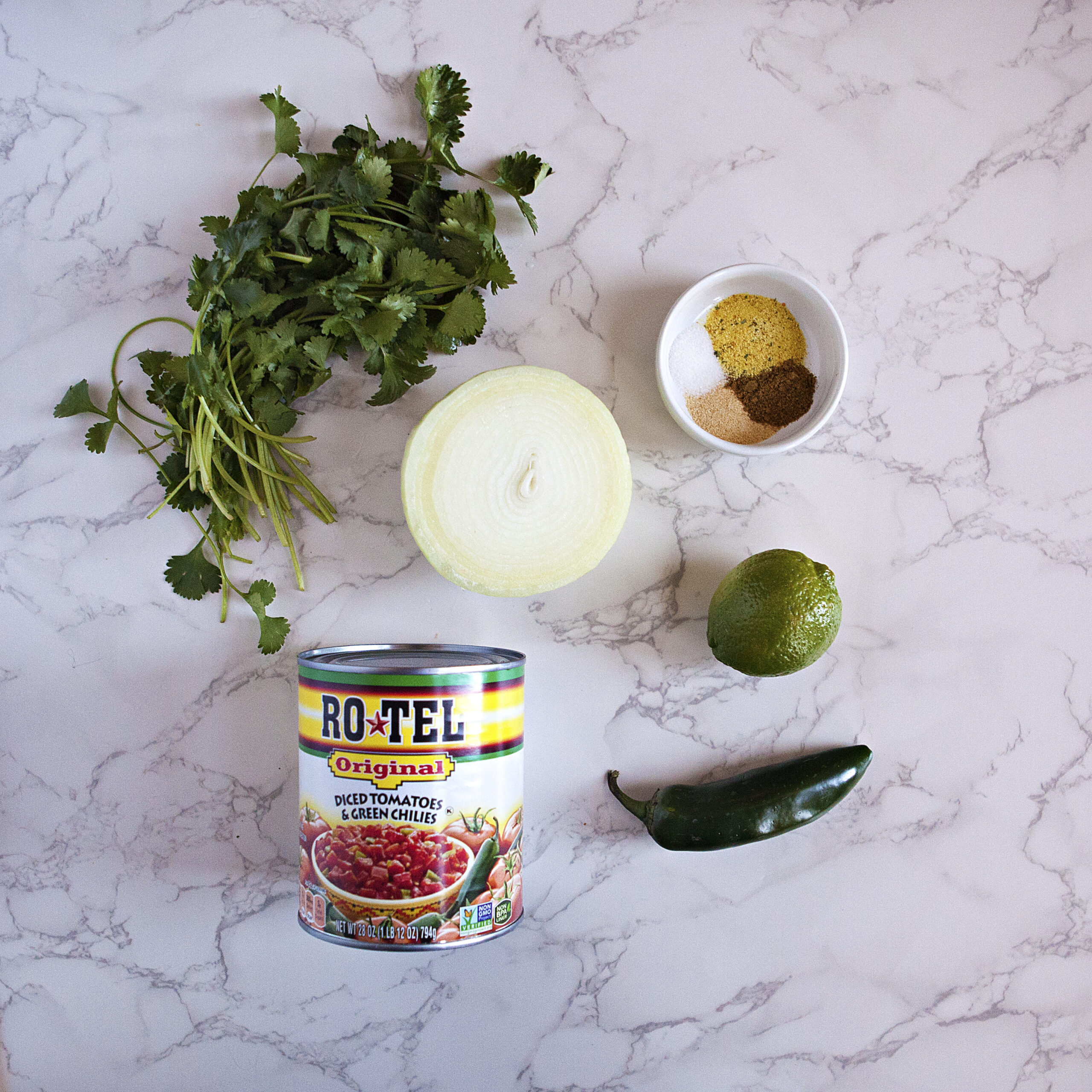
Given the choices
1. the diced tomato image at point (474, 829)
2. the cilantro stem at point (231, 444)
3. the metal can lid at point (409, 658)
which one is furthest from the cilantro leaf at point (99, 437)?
the diced tomato image at point (474, 829)

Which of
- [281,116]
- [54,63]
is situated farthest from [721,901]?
[54,63]

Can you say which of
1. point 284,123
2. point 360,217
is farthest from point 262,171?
point 360,217

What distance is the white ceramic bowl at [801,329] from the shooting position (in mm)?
1024

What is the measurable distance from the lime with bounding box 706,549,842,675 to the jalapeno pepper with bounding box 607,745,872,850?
0.56ft

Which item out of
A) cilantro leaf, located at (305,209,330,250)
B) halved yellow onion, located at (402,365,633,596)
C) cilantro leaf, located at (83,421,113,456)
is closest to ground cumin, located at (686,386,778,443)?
Result: halved yellow onion, located at (402,365,633,596)

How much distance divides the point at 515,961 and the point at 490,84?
3.96 ft

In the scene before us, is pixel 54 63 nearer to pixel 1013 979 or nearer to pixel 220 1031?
pixel 220 1031

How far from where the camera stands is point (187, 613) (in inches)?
43.2

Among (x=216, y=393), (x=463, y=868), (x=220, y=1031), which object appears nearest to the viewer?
(x=463, y=868)

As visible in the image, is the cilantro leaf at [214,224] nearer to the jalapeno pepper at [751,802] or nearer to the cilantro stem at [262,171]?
the cilantro stem at [262,171]

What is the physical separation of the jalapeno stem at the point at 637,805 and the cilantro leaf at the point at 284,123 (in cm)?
93

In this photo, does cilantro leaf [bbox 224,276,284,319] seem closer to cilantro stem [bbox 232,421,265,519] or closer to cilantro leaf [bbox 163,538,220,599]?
cilantro stem [bbox 232,421,265,519]

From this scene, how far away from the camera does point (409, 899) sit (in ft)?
2.80

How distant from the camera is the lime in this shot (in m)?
0.93
